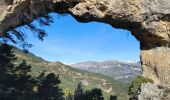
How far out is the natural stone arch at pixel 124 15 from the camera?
32.3 metres

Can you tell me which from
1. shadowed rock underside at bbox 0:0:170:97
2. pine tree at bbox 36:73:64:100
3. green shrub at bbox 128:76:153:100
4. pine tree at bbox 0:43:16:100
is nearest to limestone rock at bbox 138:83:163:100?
green shrub at bbox 128:76:153:100

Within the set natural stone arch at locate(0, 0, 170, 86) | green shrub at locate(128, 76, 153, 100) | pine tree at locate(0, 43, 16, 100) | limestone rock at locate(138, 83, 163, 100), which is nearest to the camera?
natural stone arch at locate(0, 0, 170, 86)

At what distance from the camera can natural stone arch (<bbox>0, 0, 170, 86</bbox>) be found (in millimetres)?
32312

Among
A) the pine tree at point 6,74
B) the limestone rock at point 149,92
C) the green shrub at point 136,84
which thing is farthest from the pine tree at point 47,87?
the limestone rock at point 149,92

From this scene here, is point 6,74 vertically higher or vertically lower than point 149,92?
higher

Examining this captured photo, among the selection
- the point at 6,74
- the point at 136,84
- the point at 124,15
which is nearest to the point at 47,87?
the point at 6,74

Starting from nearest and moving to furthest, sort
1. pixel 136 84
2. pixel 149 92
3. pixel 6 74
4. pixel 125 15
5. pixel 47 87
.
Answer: pixel 125 15
pixel 149 92
pixel 136 84
pixel 6 74
pixel 47 87

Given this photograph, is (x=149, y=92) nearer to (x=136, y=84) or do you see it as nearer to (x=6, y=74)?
(x=136, y=84)

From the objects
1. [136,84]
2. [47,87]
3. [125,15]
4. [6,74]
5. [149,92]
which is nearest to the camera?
[125,15]

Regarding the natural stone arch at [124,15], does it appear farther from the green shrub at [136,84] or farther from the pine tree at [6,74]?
the pine tree at [6,74]

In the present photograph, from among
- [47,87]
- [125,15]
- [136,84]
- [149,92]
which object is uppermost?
[125,15]

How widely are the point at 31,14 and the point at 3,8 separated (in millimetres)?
4832

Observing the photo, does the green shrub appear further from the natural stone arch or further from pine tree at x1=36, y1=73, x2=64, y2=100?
pine tree at x1=36, y1=73, x2=64, y2=100

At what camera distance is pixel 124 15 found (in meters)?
33.2
